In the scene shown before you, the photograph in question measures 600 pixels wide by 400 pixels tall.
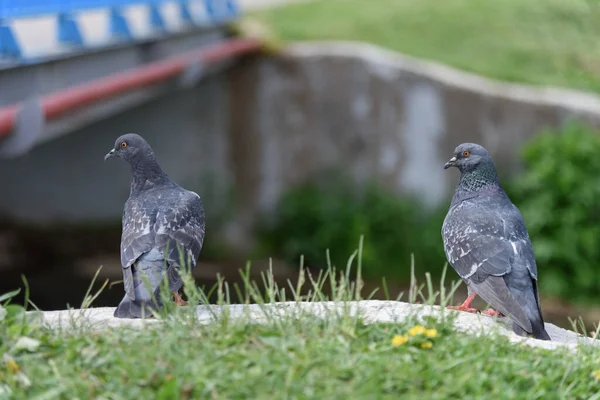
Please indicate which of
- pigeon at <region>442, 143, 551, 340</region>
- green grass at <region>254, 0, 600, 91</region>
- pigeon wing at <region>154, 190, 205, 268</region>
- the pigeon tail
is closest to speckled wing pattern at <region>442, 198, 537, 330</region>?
pigeon at <region>442, 143, 551, 340</region>

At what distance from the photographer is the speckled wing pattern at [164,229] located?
4.41 metres

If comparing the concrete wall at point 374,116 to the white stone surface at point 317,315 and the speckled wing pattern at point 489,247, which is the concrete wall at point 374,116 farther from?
the white stone surface at point 317,315

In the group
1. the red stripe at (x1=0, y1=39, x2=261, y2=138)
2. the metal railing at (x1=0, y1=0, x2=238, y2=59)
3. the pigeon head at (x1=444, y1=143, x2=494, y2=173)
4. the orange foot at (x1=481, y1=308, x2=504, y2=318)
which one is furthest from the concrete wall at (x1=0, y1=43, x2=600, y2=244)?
the orange foot at (x1=481, y1=308, x2=504, y2=318)

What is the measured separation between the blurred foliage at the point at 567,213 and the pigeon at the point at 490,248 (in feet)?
18.6

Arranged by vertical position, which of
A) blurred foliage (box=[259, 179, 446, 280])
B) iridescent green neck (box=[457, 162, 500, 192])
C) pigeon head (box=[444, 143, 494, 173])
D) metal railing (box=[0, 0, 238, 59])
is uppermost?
metal railing (box=[0, 0, 238, 59])

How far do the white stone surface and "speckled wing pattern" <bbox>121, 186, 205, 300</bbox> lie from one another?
0.23 metres

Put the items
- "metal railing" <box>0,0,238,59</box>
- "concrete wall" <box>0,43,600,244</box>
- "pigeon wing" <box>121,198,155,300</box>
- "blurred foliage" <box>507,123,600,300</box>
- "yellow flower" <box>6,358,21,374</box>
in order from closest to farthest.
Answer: "yellow flower" <box>6,358,21,374</box> < "pigeon wing" <box>121,198,155,300</box> < "metal railing" <box>0,0,238,59</box> < "blurred foliage" <box>507,123,600,300</box> < "concrete wall" <box>0,43,600,244</box>

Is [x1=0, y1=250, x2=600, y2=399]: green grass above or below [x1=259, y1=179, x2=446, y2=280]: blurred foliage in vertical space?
above

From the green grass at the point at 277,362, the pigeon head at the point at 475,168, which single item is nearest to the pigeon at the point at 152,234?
the green grass at the point at 277,362

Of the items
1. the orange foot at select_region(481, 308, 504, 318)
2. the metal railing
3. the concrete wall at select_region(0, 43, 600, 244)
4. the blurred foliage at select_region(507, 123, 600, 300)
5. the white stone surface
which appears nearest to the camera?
the white stone surface

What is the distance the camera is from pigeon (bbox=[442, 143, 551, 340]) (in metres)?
4.49

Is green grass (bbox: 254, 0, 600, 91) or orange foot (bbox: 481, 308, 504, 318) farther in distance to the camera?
green grass (bbox: 254, 0, 600, 91)

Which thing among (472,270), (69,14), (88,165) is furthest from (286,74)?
(472,270)

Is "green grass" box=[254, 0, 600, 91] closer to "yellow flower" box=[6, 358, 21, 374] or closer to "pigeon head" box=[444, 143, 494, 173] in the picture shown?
"pigeon head" box=[444, 143, 494, 173]
